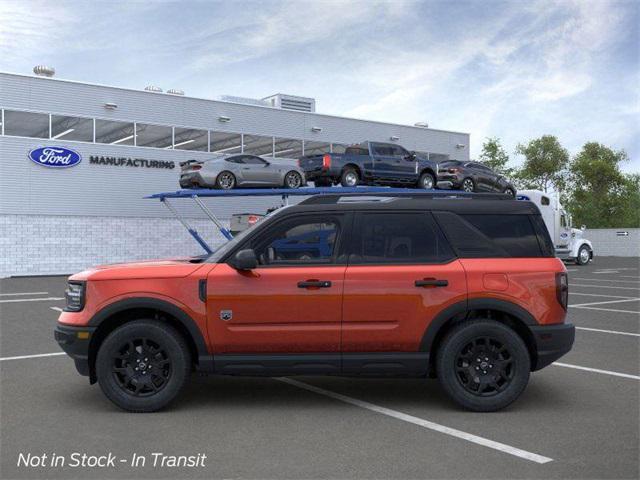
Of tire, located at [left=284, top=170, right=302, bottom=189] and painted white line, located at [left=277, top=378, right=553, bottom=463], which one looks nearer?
painted white line, located at [left=277, top=378, right=553, bottom=463]

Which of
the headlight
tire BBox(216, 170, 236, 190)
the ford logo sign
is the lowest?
the headlight

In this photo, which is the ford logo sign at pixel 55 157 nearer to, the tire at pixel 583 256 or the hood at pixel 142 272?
the hood at pixel 142 272

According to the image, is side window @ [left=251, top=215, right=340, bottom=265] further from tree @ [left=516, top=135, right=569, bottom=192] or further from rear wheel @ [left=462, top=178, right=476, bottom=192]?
tree @ [left=516, top=135, right=569, bottom=192]

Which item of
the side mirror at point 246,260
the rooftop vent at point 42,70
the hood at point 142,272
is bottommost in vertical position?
the hood at point 142,272

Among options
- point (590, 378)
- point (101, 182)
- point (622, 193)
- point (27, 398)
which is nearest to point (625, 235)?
point (622, 193)

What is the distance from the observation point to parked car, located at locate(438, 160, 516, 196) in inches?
879

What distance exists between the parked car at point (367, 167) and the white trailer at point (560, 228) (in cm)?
581

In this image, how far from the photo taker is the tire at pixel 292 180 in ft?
68.8

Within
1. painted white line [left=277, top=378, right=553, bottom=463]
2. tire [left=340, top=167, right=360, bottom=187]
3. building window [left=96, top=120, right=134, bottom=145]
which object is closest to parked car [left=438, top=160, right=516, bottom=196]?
tire [left=340, top=167, right=360, bottom=187]

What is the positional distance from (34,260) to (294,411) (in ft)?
75.8

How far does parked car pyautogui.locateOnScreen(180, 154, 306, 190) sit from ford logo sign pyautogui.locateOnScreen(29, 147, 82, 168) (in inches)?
296

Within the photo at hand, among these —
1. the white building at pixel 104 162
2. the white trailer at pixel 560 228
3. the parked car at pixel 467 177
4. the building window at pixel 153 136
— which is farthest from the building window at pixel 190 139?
the white trailer at pixel 560 228

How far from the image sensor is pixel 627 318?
39.4 ft

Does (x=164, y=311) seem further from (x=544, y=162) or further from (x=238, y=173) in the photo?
(x=544, y=162)
